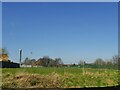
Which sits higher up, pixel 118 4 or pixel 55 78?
pixel 118 4

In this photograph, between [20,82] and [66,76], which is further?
[66,76]

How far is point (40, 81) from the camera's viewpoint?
7785mm

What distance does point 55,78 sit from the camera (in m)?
8.61

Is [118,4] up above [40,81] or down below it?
above

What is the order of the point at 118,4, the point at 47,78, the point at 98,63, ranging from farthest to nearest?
1. the point at 98,63
2. the point at 47,78
3. the point at 118,4

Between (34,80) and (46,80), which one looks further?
(46,80)

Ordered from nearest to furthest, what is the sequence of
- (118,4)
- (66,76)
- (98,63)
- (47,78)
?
(118,4) → (47,78) → (66,76) → (98,63)

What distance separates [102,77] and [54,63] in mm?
10394

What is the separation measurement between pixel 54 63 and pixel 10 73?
40.2 feet

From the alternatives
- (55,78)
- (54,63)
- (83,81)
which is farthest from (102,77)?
(54,63)

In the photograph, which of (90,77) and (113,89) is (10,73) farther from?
(113,89)

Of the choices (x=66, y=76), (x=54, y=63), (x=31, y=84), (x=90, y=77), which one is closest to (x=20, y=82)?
(x=31, y=84)

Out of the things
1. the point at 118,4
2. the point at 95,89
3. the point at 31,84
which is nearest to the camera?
the point at 118,4

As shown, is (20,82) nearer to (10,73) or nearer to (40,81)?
(40,81)
